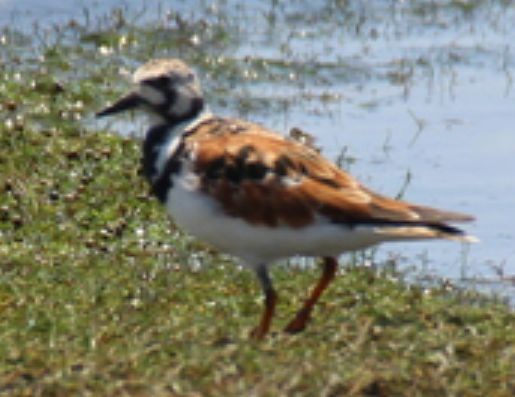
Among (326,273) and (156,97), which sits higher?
(156,97)

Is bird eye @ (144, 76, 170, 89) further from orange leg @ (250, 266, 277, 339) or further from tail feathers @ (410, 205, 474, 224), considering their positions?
tail feathers @ (410, 205, 474, 224)

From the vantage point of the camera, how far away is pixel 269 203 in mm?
7301

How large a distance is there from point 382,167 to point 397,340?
12.9 ft

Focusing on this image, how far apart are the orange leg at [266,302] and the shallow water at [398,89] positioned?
2.08 metres

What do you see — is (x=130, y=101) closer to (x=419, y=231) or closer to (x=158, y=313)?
(x=158, y=313)

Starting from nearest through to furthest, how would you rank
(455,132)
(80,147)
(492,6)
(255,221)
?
(255,221), (80,147), (455,132), (492,6)

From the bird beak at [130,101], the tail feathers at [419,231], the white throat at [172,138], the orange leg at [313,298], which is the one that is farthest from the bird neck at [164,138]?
the tail feathers at [419,231]

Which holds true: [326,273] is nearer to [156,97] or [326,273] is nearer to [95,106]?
[156,97]

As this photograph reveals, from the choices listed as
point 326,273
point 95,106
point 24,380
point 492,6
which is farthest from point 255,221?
point 492,6

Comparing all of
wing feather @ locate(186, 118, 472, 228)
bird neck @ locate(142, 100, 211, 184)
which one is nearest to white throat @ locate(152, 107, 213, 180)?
bird neck @ locate(142, 100, 211, 184)

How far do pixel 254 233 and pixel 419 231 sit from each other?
0.67m

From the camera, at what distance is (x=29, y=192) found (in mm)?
9750

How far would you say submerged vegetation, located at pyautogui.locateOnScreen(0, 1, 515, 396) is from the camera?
6.64 m

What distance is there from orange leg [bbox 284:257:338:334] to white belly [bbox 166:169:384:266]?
0.39 m
